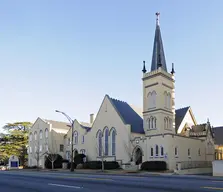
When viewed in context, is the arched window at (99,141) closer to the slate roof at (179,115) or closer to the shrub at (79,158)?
the shrub at (79,158)

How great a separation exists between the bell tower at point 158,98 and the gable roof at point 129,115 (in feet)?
6.84

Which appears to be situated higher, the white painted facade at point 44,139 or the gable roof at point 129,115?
the gable roof at point 129,115

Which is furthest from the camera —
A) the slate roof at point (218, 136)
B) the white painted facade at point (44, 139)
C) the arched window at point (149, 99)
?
the slate roof at point (218, 136)

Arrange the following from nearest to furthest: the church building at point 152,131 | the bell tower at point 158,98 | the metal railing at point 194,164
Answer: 1. the church building at point 152,131
2. the metal railing at point 194,164
3. the bell tower at point 158,98

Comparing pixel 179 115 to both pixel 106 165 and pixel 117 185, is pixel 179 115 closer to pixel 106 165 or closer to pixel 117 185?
pixel 106 165

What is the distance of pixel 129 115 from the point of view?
5356 centimetres

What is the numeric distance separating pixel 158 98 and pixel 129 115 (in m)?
8.17

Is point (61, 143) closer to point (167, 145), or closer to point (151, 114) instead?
point (151, 114)

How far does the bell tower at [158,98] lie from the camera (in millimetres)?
47281

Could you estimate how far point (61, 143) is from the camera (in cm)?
6406

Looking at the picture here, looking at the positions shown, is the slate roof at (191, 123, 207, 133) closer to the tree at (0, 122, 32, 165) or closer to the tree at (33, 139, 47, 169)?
the tree at (33, 139, 47, 169)

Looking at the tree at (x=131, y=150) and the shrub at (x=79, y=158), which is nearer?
the tree at (x=131, y=150)

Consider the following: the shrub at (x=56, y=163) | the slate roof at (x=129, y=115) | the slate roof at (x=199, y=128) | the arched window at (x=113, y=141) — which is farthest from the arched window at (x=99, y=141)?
the slate roof at (x=199, y=128)

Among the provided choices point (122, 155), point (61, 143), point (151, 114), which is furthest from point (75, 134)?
point (151, 114)
